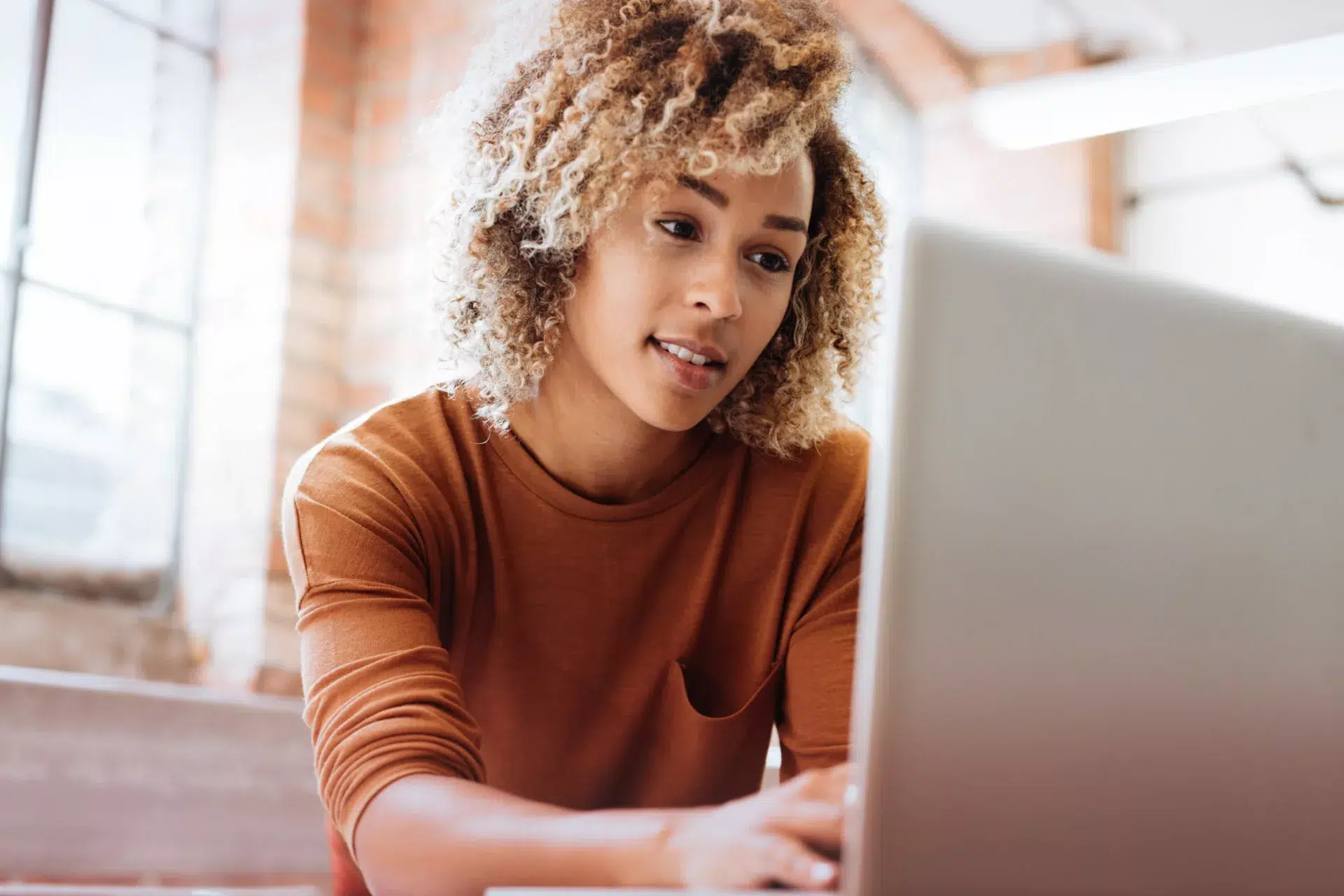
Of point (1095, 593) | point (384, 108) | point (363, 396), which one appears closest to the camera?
point (1095, 593)

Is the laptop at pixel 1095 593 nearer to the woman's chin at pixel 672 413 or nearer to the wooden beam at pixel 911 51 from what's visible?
the woman's chin at pixel 672 413

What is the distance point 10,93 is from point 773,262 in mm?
1989

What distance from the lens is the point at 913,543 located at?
55cm

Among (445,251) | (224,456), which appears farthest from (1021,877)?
(224,456)

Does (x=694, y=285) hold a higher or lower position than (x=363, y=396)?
lower

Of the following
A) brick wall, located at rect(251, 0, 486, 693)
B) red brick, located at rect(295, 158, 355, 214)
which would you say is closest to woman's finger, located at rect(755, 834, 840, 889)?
brick wall, located at rect(251, 0, 486, 693)

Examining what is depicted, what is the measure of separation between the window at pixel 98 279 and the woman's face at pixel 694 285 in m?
1.74

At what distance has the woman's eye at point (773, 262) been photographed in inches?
46.5

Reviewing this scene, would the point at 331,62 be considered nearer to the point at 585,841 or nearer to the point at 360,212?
the point at 360,212

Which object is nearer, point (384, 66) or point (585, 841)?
point (585, 841)

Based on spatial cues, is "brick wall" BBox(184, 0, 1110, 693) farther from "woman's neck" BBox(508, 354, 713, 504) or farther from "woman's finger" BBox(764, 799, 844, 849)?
"woman's finger" BBox(764, 799, 844, 849)

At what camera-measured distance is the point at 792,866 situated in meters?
0.60

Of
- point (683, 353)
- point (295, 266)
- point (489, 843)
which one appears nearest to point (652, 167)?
point (683, 353)

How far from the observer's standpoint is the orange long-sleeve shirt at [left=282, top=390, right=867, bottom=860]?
1.22 m
